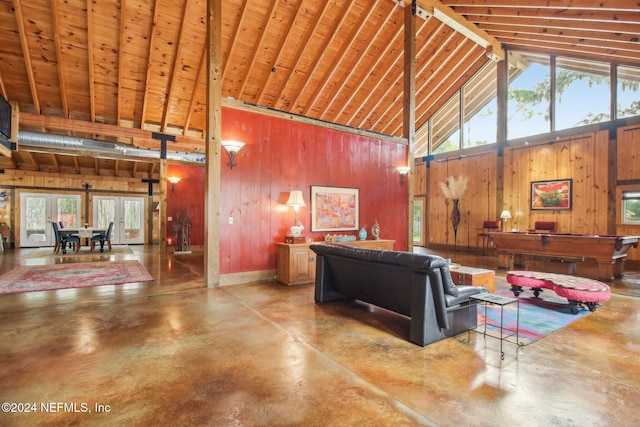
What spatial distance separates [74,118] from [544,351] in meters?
11.0

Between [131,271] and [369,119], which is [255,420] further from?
[369,119]

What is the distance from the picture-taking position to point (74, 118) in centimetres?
835

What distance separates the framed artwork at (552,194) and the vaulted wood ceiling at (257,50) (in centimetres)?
305

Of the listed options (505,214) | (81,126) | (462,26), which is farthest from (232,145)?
(505,214)

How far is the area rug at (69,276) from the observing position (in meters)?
4.98

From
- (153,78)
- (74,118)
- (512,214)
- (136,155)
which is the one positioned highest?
(153,78)

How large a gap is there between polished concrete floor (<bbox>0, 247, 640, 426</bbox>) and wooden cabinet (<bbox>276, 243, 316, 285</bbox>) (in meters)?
1.43

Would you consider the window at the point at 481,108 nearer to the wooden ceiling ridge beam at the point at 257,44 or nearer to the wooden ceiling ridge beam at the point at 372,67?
the wooden ceiling ridge beam at the point at 372,67

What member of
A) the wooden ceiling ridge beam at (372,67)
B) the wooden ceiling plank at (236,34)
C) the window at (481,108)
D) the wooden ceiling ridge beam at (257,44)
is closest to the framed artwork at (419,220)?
the window at (481,108)

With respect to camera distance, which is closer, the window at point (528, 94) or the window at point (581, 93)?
the window at point (581, 93)

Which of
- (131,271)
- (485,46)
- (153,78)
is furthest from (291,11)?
(131,271)

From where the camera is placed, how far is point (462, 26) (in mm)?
7816

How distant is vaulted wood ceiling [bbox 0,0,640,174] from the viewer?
601 centimetres

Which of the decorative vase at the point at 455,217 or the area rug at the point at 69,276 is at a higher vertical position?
the decorative vase at the point at 455,217
